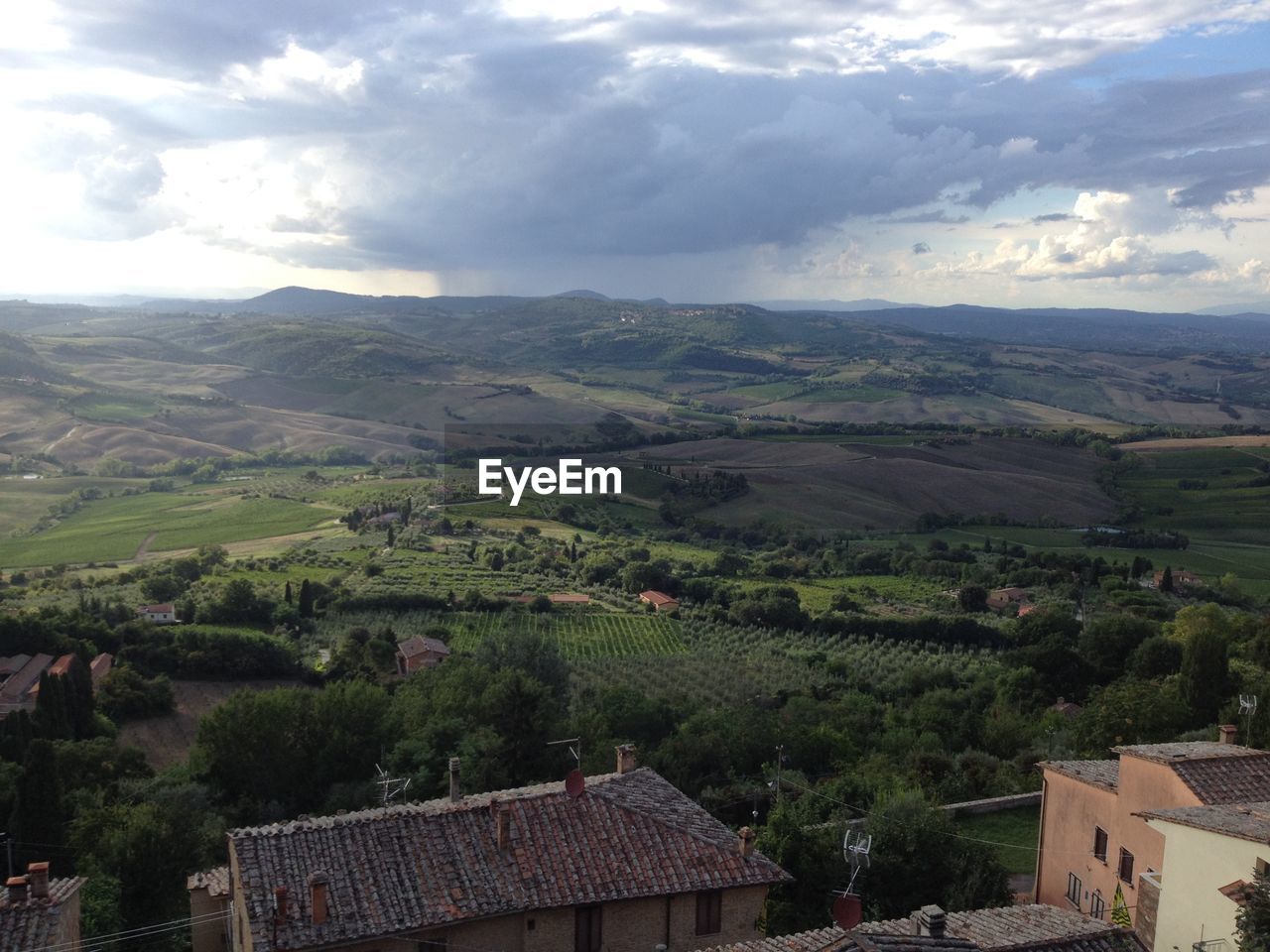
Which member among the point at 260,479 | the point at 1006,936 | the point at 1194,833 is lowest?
the point at 260,479

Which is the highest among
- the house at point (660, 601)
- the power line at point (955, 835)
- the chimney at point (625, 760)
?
the chimney at point (625, 760)

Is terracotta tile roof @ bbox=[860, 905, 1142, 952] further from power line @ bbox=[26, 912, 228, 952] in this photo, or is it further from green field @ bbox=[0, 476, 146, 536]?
green field @ bbox=[0, 476, 146, 536]

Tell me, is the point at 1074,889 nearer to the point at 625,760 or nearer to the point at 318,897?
the point at 625,760

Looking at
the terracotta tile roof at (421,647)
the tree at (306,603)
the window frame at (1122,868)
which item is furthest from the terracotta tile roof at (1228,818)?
the tree at (306,603)

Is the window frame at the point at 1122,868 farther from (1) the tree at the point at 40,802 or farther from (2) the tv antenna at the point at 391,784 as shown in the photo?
(1) the tree at the point at 40,802

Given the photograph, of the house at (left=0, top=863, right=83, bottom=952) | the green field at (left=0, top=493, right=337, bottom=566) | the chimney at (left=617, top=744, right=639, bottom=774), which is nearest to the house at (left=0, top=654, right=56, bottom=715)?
the house at (left=0, top=863, right=83, bottom=952)

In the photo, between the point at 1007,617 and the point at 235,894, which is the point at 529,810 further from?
the point at 1007,617

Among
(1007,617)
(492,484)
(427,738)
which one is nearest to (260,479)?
(492,484)
